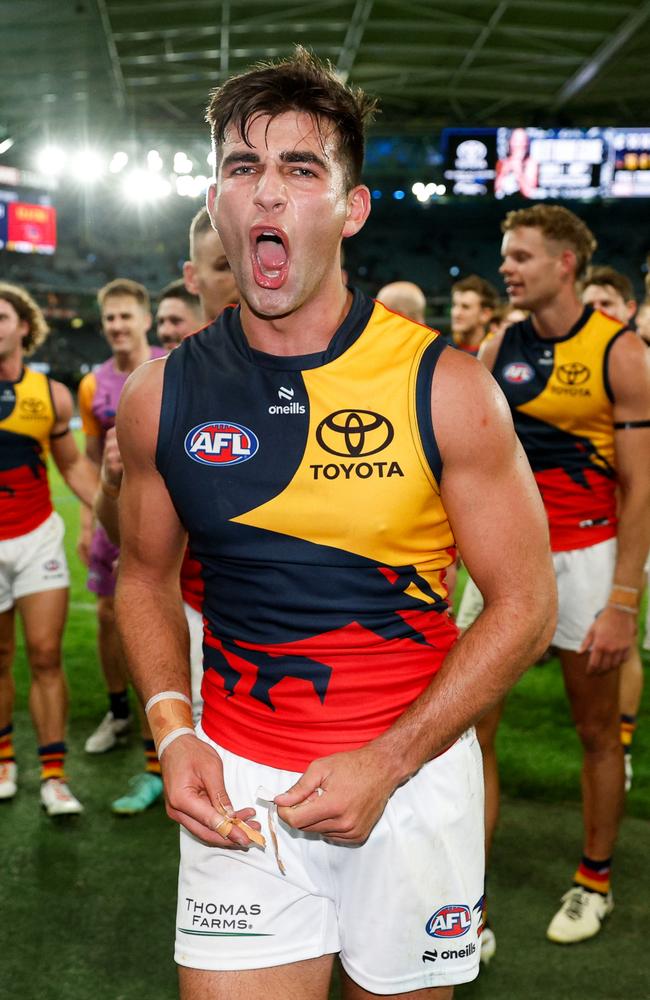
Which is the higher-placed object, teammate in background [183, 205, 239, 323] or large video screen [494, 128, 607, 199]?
large video screen [494, 128, 607, 199]

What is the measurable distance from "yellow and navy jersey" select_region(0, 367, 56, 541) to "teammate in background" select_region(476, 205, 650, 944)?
8.39ft

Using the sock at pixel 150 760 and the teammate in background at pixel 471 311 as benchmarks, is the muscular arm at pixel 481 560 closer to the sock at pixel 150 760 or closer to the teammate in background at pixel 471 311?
the sock at pixel 150 760

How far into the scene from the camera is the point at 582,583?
382cm

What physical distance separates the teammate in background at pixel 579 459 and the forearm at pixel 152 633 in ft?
6.05

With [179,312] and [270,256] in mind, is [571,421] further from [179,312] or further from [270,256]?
[179,312]

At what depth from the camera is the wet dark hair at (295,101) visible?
198 centimetres

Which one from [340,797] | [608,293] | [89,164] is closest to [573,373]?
[340,797]

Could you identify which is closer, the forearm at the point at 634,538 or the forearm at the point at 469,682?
the forearm at the point at 469,682

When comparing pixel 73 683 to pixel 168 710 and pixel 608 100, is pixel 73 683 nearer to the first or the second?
pixel 168 710

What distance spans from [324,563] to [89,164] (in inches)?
1030

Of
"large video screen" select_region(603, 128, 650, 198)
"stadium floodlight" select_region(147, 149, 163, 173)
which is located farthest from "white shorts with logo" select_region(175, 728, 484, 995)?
"stadium floodlight" select_region(147, 149, 163, 173)

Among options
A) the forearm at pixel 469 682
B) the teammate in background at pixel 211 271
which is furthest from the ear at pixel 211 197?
the teammate in background at pixel 211 271

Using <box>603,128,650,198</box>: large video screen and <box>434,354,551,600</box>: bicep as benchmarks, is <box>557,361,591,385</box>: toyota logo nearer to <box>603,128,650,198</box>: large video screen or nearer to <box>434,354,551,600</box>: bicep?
<box>434,354,551,600</box>: bicep

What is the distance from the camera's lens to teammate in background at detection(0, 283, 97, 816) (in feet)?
16.2
